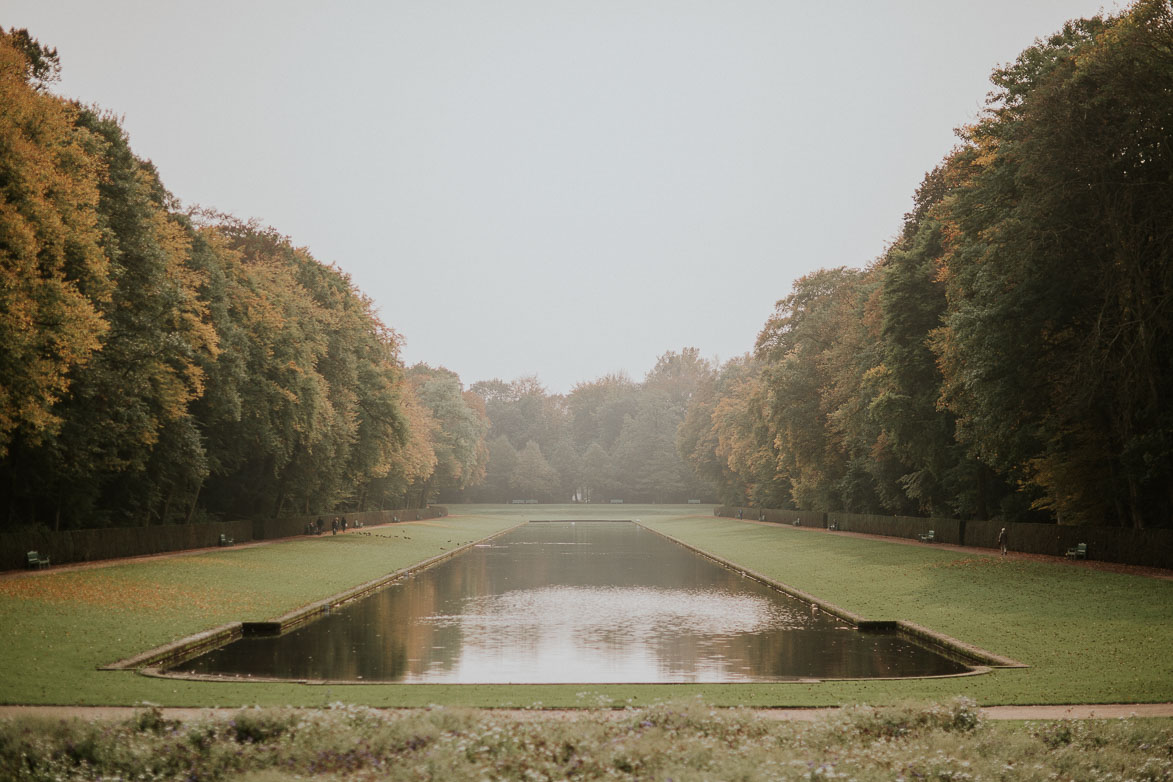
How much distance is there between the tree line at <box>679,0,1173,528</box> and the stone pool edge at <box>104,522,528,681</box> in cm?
2032

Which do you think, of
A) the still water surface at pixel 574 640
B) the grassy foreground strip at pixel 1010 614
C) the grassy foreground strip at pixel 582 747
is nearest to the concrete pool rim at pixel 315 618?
the still water surface at pixel 574 640

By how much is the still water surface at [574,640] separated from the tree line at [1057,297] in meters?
10.5

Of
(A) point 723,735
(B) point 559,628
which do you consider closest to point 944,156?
(B) point 559,628

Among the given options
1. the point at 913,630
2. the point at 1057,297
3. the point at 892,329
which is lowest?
the point at 913,630

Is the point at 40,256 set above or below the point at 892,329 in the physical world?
below

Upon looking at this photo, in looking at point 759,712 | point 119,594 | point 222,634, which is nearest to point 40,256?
point 119,594

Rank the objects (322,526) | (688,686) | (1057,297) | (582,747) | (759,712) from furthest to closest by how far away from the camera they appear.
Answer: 1. (322,526)
2. (1057,297)
3. (688,686)
4. (759,712)
5. (582,747)

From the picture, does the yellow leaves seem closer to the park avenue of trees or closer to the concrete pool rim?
the park avenue of trees

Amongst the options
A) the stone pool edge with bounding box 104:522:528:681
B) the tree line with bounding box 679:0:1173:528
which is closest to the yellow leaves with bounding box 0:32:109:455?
the stone pool edge with bounding box 104:522:528:681

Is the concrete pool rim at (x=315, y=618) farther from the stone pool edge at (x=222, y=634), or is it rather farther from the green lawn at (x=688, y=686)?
the green lawn at (x=688, y=686)

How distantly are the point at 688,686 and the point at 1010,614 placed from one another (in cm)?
1122

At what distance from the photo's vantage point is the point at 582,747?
9.68 meters

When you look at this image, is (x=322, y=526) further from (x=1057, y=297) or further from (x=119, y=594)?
(x=1057, y=297)

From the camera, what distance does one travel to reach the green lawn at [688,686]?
13.2 meters
